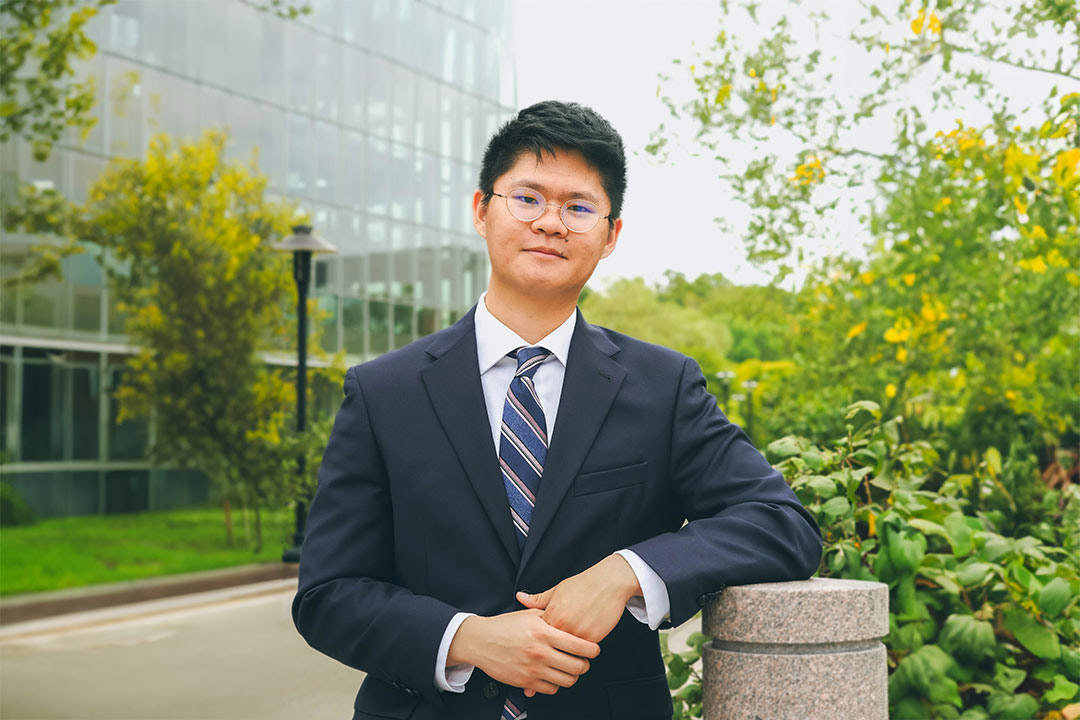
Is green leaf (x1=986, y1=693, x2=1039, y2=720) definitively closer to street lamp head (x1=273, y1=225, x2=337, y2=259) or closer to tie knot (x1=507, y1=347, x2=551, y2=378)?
tie knot (x1=507, y1=347, x2=551, y2=378)

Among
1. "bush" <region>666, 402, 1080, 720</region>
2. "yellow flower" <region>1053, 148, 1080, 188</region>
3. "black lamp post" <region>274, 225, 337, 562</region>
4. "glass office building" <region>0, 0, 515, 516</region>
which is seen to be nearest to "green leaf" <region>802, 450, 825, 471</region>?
"bush" <region>666, 402, 1080, 720</region>

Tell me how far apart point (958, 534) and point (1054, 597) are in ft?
1.31

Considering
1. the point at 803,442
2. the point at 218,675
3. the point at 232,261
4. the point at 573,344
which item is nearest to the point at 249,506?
the point at 232,261

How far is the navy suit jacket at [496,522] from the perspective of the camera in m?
2.13

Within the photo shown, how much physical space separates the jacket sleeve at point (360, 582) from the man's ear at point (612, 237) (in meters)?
0.63

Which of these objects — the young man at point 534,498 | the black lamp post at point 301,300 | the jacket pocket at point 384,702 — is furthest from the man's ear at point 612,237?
the black lamp post at point 301,300

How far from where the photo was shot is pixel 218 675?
353 inches

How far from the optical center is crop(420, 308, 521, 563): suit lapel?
2.18 m

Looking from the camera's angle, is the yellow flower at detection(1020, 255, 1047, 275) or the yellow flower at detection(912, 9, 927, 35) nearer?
the yellow flower at detection(1020, 255, 1047, 275)

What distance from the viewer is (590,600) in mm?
2020

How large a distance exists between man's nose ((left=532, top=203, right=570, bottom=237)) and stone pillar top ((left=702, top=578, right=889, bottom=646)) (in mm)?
838

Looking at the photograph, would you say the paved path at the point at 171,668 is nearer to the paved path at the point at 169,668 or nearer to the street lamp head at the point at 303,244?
the paved path at the point at 169,668

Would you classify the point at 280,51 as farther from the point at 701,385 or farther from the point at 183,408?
the point at 701,385

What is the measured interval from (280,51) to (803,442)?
20.3 metres
